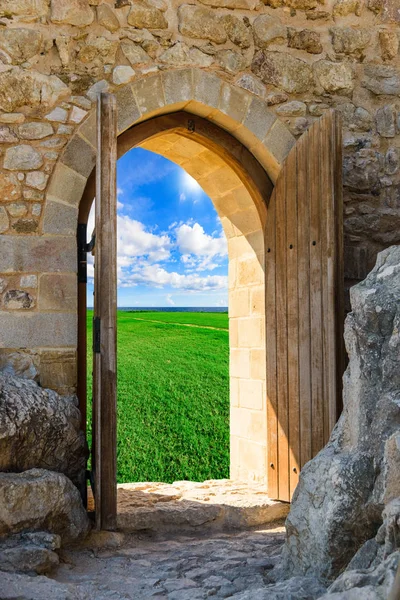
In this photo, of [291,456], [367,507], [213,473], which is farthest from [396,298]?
[213,473]

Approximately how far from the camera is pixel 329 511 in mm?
2453

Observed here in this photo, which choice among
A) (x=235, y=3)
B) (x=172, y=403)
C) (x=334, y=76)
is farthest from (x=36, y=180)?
(x=172, y=403)

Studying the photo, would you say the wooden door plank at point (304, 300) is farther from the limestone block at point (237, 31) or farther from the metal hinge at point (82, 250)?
the metal hinge at point (82, 250)

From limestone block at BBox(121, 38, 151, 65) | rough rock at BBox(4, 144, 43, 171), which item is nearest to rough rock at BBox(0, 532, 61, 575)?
rough rock at BBox(4, 144, 43, 171)

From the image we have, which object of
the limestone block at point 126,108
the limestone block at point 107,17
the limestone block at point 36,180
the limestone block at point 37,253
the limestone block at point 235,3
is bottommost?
the limestone block at point 37,253

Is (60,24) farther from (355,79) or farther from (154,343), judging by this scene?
(154,343)

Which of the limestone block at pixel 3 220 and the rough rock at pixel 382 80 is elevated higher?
the rough rock at pixel 382 80

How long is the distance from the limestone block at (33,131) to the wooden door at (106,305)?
427 mm

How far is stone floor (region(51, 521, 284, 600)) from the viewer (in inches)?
106

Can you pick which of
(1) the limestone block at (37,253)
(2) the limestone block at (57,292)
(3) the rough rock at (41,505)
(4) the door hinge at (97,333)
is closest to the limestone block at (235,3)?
(1) the limestone block at (37,253)

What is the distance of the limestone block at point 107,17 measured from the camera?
3.88m

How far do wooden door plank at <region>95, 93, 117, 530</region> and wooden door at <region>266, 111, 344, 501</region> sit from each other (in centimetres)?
120

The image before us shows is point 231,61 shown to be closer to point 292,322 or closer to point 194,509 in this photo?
point 292,322

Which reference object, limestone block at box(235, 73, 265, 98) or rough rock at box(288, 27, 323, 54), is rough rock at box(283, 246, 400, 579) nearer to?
limestone block at box(235, 73, 265, 98)
